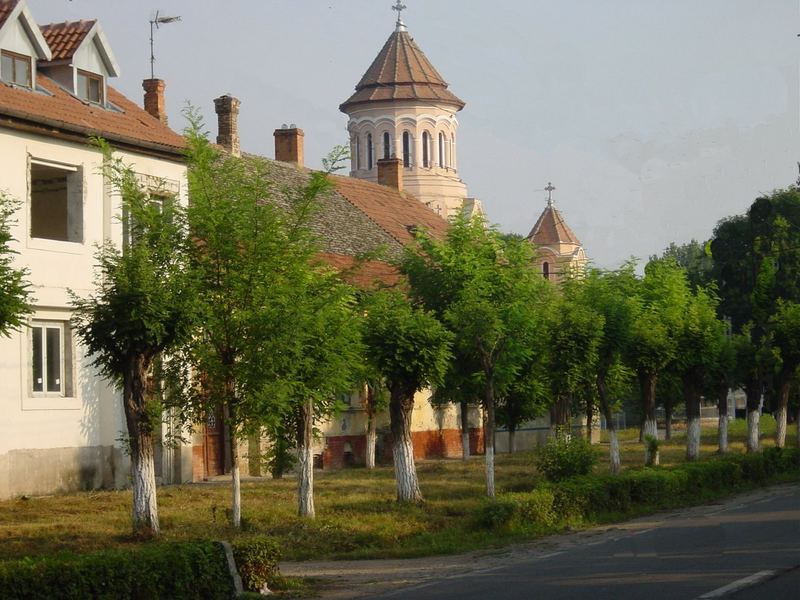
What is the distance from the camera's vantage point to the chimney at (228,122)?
44.4m

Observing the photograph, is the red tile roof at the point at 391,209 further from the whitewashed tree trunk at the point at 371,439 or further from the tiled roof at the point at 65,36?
the tiled roof at the point at 65,36

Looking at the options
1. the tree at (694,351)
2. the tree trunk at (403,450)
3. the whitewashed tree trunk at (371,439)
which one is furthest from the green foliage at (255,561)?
the tree at (694,351)

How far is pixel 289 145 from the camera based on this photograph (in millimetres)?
52438

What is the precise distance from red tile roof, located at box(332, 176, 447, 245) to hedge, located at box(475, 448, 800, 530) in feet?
57.8

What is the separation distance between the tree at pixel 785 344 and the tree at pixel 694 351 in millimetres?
3390

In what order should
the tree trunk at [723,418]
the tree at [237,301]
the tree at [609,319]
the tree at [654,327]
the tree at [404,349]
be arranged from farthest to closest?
the tree trunk at [723,418] < the tree at [654,327] < the tree at [609,319] < the tree at [404,349] < the tree at [237,301]

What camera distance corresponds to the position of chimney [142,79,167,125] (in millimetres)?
42000

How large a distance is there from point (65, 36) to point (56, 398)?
874 cm

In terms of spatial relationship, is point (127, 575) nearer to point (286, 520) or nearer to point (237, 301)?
point (237, 301)

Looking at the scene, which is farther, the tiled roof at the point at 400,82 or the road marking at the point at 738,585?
the tiled roof at the point at 400,82

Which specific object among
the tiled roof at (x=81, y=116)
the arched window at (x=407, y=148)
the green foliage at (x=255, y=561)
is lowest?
the green foliage at (x=255, y=561)

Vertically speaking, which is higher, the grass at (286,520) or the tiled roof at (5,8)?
the tiled roof at (5,8)

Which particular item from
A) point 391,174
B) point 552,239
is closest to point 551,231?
point 552,239

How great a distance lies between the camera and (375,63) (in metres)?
94.7
